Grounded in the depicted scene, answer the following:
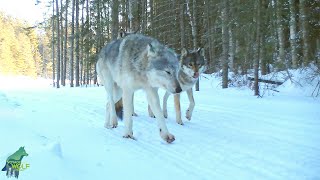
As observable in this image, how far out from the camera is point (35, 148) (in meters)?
3.28

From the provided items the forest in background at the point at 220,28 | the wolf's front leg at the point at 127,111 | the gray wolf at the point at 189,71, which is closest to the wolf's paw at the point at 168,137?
the wolf's front leg at the point at 127,111

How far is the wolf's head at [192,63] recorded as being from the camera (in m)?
7.49

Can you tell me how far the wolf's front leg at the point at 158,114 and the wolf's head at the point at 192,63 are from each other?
2.45 m

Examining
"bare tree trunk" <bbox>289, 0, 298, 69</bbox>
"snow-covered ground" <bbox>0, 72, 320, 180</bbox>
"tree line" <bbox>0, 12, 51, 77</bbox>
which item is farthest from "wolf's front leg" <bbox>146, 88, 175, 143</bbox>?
"tree line" <bbox>0, 12, 51, 77</bbox>

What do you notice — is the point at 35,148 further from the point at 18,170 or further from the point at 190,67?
the point at 190,67

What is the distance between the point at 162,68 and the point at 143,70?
38 cm

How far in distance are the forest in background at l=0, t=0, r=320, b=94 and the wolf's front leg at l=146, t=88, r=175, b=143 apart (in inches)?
273

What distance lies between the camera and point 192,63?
7.60 metres

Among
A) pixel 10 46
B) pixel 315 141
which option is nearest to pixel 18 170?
pixel 315 141

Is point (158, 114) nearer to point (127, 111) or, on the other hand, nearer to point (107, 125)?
point (127, 111)

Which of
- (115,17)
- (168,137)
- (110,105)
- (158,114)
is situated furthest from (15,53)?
(168,137)

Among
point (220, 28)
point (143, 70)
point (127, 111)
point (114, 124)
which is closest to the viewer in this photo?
point (143, 70)

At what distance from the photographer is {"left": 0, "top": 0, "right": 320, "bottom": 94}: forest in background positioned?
1440 centimetres

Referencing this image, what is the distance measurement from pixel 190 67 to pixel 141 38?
2.22 metres
